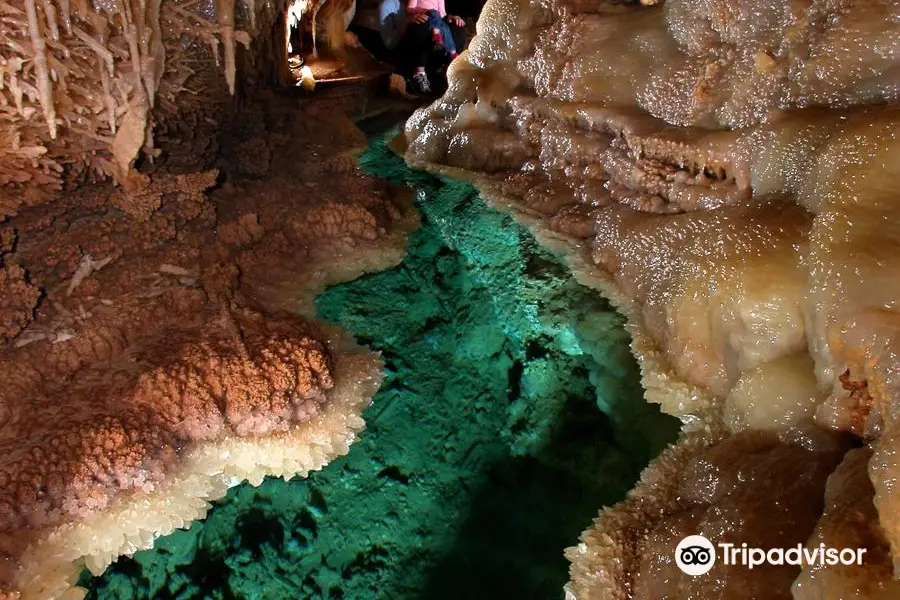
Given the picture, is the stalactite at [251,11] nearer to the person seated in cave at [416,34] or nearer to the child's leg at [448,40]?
the person seated in cave at [416,34]

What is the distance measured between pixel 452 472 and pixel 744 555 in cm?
152

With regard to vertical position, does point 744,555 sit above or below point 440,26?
below

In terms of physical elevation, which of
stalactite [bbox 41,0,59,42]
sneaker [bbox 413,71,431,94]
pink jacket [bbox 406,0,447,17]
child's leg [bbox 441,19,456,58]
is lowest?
sneaker [bbox 413,71,431,94]

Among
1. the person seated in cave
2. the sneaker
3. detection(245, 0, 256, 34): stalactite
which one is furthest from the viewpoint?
the person seated in cave

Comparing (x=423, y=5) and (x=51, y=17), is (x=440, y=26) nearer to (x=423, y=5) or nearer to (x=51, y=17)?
(x=423, y=5)

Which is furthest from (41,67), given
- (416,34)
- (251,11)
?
(416,34)

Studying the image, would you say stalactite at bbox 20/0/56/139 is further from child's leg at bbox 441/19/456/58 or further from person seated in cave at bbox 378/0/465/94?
child's leg at bbox 441/19/456/58

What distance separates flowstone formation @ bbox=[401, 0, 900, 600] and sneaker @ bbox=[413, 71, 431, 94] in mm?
4749

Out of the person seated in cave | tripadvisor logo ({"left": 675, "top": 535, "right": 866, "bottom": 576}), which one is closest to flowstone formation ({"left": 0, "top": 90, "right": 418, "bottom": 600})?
tripadvisor logo ({"left": 675, "top": 535, "right": 866, "bottom": 576})

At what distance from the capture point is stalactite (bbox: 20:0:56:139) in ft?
14.0

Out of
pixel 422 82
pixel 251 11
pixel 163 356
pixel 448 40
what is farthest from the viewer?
pixel 448 40

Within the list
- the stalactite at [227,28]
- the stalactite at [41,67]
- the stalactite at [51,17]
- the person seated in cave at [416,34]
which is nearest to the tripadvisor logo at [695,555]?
the stalactite at [41,67]

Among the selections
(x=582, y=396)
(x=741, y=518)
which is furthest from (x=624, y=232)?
(x=741, y=518)

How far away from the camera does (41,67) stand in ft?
14.4
